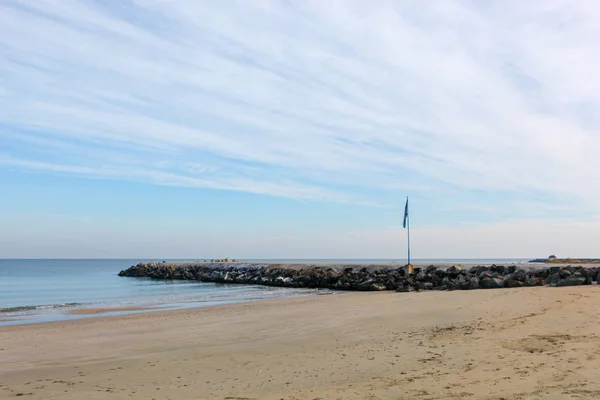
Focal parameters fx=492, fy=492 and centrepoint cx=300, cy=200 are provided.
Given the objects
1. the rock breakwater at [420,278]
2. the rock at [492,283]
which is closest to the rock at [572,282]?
the rock breakwater at [420,278]

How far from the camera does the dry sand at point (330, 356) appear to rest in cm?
600

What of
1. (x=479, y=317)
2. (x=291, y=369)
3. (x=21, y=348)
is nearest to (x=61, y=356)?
(x=21, y=348)

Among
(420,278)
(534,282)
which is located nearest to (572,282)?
(534,282)

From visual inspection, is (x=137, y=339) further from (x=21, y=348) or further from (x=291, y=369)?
(x=291, y=369)

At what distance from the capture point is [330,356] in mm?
8219

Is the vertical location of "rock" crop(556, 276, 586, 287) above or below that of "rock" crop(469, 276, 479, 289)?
above

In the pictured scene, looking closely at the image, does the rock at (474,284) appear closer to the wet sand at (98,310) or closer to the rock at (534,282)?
the rock at (534,282)

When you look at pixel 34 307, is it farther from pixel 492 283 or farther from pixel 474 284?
pixel 492 283

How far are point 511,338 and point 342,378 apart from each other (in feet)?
11.6

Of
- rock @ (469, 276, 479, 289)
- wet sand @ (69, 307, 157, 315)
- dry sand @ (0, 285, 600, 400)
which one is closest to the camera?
dry sand @ (0, 285, 600, 400)

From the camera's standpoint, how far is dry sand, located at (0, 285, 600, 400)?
6004mm

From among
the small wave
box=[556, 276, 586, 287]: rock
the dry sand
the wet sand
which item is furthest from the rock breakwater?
the small wave

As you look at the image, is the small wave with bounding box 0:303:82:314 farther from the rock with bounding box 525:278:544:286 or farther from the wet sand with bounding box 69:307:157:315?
the rock with bounding box 525:278:544:286

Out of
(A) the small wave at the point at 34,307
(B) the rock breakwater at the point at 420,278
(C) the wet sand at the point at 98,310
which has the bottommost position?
(A) the small wave at the point at 34,307
